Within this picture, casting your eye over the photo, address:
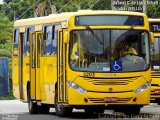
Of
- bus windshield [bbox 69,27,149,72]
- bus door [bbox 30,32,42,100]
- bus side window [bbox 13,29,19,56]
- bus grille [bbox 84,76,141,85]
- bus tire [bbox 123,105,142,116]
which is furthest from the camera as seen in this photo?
bus side window [bbox 13,29,19,56]

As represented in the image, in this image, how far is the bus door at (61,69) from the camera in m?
21.6

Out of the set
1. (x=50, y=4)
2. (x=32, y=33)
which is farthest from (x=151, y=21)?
(x=50, y=4)

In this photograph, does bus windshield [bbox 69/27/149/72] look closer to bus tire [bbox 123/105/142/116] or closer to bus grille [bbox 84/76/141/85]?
bus grille [bbox 84/76/141/85]

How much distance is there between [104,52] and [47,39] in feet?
10.2

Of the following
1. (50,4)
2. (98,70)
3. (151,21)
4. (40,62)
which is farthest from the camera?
(50,4)

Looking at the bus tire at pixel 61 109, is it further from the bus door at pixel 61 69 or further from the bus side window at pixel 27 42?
the bus side window at pixel 27 42

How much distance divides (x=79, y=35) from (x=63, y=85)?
1.50 meters

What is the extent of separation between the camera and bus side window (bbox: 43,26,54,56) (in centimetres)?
2333

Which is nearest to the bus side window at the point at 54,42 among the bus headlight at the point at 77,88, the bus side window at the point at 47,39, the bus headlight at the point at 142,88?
the bus side window at the point at 47,39

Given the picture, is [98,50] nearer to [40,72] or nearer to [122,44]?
[122,44]

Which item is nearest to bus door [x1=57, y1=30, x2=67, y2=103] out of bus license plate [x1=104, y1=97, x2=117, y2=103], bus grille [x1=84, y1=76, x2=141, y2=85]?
bus grille [x1=84, y1=76, x2=141, y2=85]

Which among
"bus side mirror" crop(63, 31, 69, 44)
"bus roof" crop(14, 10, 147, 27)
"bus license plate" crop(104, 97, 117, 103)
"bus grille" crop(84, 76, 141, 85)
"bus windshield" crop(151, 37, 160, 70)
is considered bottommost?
"bus license plate" crop(104, 97, 117, 103)

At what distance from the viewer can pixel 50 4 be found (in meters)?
58.3

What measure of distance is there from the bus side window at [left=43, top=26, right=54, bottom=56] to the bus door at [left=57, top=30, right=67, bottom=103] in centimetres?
111
